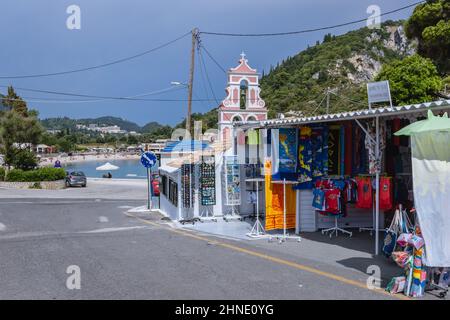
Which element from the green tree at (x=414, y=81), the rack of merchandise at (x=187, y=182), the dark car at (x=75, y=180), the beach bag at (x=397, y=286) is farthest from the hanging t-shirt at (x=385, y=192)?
the dark car at (x=75, y=180)

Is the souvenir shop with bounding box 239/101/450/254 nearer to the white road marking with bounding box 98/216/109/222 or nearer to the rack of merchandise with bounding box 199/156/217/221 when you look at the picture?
the rack of merchandise with bounding box 199/156/217/221

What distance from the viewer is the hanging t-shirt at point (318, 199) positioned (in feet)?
32.9

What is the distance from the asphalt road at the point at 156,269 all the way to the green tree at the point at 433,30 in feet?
62.6

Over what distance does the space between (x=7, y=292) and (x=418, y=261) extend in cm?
560

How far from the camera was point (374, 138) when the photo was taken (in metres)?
9.63

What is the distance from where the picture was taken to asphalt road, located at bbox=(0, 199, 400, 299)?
6.15m

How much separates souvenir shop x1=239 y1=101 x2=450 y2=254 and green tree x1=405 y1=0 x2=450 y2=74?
1593 centimetres

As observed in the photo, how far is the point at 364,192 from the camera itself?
9.66 metres

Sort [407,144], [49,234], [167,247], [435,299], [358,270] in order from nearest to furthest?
[435,299] < [358,270] < [167,247] < [407,144] < [49,234]

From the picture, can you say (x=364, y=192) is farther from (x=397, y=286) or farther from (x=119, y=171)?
(x=119, y=171)

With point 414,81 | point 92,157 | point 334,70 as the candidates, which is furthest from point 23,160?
point 92,157

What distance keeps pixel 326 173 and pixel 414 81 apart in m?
15.8

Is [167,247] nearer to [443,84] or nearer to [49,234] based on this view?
[49,234]
